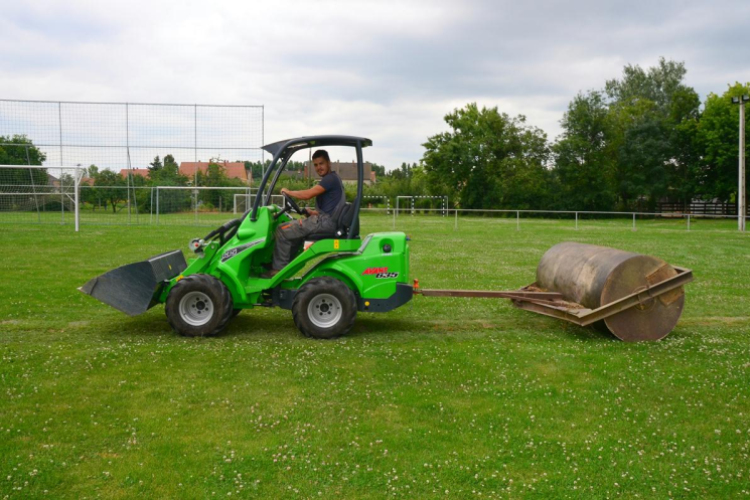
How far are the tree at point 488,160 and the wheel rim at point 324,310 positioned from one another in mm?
55489

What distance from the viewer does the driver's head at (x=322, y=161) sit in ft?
27.7

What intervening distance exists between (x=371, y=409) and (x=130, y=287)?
12.4 ft

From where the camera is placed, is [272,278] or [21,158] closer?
[272,278]

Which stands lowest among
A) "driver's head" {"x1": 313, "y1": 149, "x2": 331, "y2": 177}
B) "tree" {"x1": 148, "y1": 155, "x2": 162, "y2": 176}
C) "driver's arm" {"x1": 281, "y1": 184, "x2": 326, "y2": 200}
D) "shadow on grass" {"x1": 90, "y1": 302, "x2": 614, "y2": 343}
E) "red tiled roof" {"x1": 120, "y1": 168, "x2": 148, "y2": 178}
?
"shadow on grass" {"x1": 90, "y1": 302, "x2": 614, "y2": 343}

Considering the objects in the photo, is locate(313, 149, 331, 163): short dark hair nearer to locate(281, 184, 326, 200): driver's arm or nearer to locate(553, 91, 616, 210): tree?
locate(281, 184, 326, 200): driver's arm

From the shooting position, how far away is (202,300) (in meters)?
8.19

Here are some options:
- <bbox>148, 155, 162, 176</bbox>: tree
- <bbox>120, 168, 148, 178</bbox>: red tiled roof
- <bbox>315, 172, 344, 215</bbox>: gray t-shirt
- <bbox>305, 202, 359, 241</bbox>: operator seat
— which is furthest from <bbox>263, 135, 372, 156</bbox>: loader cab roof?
<bbox>120, 168, 148, 178</bbox>: red tiled roof

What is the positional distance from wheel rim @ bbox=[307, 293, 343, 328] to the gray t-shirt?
3.53 feet

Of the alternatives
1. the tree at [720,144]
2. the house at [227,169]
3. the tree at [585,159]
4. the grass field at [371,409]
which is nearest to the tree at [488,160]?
the tree at [585,159]

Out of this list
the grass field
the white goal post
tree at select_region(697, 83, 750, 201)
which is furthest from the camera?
tree at select_region(697, 83, 750, 201)

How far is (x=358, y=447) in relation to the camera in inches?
196

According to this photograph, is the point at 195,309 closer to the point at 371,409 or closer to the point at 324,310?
the point at 324,310

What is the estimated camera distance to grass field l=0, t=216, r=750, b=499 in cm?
448

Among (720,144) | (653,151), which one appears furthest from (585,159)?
(720,144)
